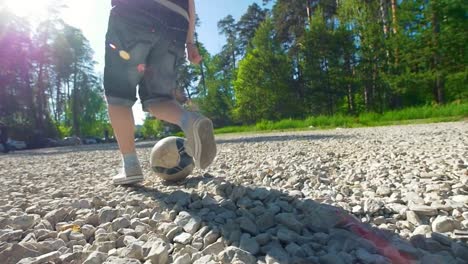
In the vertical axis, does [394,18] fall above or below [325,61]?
above

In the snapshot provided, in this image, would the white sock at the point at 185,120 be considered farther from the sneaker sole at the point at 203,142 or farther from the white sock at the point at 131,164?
the white sock at the point at 131,164

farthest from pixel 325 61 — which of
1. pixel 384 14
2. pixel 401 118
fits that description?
pixel 401 118

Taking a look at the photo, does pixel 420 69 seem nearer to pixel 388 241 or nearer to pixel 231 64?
pixel 388 241

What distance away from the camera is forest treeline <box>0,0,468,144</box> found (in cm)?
1473

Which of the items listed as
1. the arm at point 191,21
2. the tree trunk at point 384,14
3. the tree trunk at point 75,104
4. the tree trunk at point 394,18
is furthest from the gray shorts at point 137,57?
the tree trunk at point 75,104

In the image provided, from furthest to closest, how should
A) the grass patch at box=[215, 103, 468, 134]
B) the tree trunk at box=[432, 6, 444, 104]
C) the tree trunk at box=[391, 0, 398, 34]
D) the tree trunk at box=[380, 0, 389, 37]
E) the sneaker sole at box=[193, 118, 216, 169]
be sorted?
the tree trunk at box=[380, 0, 389, 37], the tree trunk at box=[391, 0, 398, 34], the tree trunk at box=[432, 6, 444, 104], the grass patch at box=[215, 103, 468, 134], the sneaker sole at box=[193, 118, 216, 169]

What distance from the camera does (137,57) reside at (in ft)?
5.91

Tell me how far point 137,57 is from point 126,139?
500mm

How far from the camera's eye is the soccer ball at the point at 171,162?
216cm

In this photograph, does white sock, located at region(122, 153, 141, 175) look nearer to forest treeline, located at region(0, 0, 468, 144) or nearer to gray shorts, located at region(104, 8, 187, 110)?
gray shorts, located at region(104, 8, 187, 110)

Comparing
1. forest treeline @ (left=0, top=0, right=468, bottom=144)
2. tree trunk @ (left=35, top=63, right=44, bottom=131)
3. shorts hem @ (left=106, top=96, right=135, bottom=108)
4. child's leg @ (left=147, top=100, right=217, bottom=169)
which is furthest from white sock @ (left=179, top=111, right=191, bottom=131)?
tree trunk @ (left=35, top=63, right=44, bottom=131)

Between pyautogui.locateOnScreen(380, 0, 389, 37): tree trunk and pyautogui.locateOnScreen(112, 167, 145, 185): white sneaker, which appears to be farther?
pyautogui.locateOnScreen(380, 0, 389, 37): tree trunk

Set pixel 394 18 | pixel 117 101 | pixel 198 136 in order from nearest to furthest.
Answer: pixel 198 136 → pixel 117 101 → pixel 394 18

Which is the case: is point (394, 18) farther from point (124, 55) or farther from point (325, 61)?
point (124, 55)
